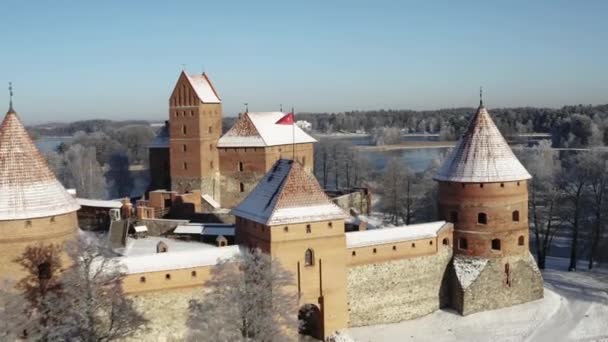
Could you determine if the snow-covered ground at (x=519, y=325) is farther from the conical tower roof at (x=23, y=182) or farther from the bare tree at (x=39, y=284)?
the conical tower roof at (x=23, y=182)

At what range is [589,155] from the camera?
157 feet

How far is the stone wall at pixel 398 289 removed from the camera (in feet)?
80.8

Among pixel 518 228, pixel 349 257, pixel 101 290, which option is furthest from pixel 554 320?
pixel 101 290

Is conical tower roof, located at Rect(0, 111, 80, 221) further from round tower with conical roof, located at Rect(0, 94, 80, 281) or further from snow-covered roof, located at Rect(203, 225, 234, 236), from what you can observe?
snow-covered roof, located at Rect(203, 225, 234, 236)

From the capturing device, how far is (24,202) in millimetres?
19141

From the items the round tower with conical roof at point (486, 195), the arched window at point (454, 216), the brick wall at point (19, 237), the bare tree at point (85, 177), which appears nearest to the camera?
the brick wall at point (19, 237)

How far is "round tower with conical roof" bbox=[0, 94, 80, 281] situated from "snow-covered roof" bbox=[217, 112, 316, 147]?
16.4 m

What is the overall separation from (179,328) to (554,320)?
14.7 m

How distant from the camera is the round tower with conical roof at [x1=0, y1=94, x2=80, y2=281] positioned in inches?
743

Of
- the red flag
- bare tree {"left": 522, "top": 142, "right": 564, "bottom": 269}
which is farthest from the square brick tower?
bare tree {"left": 522, "top": 142, "right": 564, "bottom": 269}

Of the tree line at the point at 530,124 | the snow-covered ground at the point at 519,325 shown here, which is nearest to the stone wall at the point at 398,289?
the snow-covered ground at the point at 519,325

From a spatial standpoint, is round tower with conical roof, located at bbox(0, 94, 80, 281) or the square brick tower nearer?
round tower with conical roof, located at bbox(0, 94, 80, 281)

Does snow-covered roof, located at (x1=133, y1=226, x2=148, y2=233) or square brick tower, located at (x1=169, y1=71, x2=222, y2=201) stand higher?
square brick tower, located at (x1=169, y1=71, x2=222, y2=201)

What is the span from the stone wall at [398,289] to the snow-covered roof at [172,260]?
5261mm
